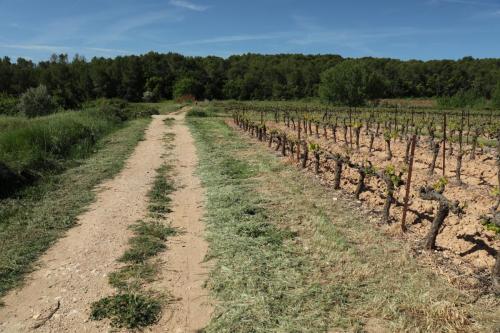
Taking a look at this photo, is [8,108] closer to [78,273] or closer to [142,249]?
[142,249]

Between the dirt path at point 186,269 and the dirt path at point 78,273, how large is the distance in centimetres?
69

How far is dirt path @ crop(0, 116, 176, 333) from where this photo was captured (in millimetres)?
4289

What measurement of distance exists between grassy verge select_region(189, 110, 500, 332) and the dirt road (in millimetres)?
297

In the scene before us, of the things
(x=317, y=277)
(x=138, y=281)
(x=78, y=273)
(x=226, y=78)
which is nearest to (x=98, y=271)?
(x=78, y=273)

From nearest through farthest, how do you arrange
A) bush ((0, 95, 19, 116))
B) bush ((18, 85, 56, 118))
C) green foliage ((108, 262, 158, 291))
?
green foliage ((108, 262, 158, 291)) → bush ((18, 85, 56, 118)) → bush ((0, 95, 19, 116))

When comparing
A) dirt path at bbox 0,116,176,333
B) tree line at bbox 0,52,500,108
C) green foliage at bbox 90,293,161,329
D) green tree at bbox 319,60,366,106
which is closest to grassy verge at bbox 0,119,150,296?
dirt path at bbox 0,116,176,333

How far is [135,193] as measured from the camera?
9.24m

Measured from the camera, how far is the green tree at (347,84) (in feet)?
207

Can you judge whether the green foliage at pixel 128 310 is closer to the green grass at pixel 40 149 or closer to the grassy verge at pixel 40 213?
the grassy verge at pixel 40 213

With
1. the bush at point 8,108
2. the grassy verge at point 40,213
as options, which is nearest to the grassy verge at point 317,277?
the grassy verge at point 40,213

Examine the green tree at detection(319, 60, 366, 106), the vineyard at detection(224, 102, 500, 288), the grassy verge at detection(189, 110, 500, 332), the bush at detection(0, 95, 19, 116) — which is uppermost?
the green tree at detection(319, 60, 366, 106)

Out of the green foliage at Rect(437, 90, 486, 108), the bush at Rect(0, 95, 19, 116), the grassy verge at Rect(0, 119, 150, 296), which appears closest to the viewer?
the grassy verge at Rect(0, 119, 150, 296)

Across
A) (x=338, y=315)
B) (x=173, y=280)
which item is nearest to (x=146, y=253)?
(x=173, y=280)

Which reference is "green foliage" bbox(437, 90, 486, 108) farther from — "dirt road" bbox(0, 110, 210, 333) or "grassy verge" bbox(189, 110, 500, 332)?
"dirt road" bbox(0, 110, 210, 333)
